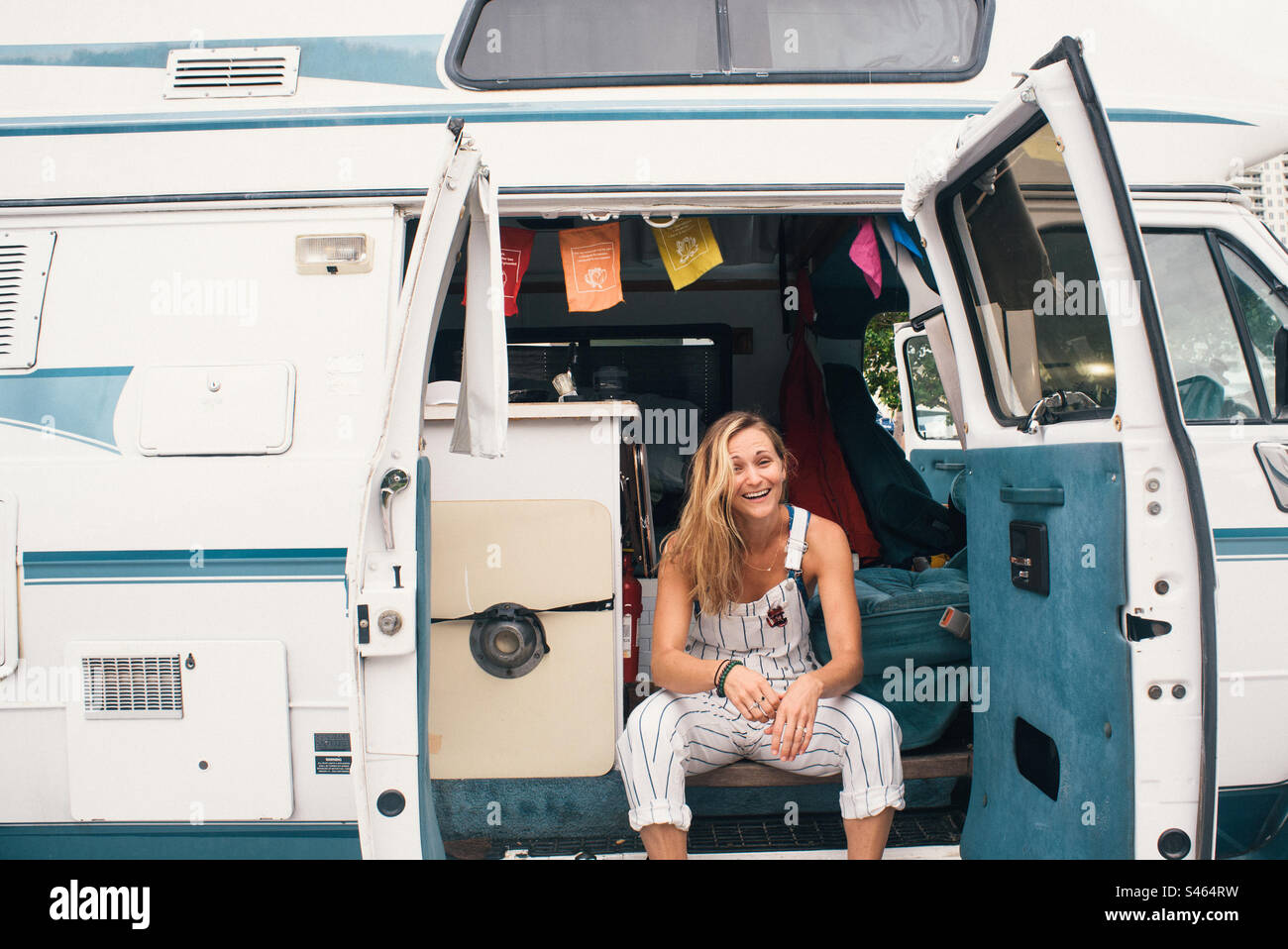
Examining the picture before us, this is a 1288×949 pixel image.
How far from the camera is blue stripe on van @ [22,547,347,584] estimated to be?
2336mm

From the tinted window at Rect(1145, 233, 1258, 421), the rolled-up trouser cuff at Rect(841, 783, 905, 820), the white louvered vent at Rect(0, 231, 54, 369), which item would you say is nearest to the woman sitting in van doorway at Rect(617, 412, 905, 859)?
the rolled-up trouser cuff at Rect(841, 783, 905, 820)

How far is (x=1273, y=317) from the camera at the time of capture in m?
2.39

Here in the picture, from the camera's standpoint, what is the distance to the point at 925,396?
5.49 meters

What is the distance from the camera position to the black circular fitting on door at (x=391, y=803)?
1.84 metres

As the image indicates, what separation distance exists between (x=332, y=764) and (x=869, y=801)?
154 cm

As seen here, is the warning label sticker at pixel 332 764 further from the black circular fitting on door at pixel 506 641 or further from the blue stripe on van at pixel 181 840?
the black circular fitting on door at pixel 506 641

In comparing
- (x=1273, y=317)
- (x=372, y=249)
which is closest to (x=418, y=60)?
(x=372, y=249)

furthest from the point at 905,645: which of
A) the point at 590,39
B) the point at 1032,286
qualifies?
the point at 590,39

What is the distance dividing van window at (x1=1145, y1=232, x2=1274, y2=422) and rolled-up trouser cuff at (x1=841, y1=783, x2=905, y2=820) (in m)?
1.39

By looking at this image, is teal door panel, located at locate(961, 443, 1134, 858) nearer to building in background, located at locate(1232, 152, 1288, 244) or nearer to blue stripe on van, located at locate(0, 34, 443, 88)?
building in background, located at locate(1232, 152, 1288, 244)

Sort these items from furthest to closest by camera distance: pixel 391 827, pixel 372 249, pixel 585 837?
pixel 585 837 → pixel 372 249 → pixel 391 827

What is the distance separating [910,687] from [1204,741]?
1092 mm

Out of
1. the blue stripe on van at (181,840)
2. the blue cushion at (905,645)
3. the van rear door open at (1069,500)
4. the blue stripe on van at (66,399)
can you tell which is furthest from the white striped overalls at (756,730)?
the blue stripe on van at (66,399)

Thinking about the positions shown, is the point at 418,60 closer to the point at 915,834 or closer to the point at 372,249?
the point at 372,249
